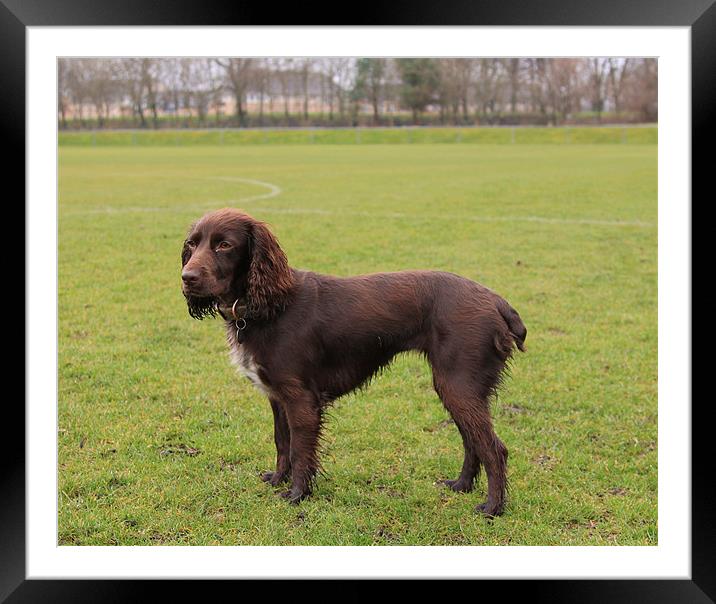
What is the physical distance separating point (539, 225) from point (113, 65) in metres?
27.8

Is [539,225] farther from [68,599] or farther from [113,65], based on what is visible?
[113,65]

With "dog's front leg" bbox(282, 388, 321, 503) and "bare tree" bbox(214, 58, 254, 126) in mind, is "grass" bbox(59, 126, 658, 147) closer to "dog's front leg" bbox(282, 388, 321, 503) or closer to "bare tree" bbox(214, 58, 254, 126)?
"bare tree" bbox(214, 58, 254, 126)

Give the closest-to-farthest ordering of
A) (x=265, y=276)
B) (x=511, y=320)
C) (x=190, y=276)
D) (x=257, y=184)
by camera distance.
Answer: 1. (x=190, y=276)
2. (x=265, y=276)
3. (x=511, y=320)
4. (x=257, y=184)

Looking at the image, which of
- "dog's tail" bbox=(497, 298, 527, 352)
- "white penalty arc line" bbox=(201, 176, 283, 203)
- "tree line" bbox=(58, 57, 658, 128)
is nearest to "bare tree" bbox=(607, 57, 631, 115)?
"tree line" bbox=(58, 57, 658, 128)

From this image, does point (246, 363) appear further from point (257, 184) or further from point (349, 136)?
point (349, 136)

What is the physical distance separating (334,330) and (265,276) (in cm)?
53

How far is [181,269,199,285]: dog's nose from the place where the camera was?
3797 millimetres

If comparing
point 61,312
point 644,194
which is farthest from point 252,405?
point 644,194

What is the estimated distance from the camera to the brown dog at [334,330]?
4.09 metres

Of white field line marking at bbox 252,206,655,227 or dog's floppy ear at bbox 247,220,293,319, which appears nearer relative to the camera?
dog's floppy ear at bbox 247,220,293,319

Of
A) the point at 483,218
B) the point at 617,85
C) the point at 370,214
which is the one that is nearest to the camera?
the point at 483,218

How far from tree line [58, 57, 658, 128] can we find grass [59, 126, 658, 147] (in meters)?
0.76

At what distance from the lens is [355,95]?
47438 mm

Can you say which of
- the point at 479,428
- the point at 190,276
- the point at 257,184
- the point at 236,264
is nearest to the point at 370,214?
the point at 257,184
